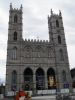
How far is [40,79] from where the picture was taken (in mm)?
49344

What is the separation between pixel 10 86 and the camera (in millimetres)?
45438

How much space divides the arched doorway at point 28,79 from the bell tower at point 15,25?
10.4 meters

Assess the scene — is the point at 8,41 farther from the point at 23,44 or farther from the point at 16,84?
the point at 16,84

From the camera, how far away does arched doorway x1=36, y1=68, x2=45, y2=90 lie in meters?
48.4

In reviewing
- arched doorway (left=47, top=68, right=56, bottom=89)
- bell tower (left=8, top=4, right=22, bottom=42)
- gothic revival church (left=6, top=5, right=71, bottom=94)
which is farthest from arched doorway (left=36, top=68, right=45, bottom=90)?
bell tower (left=8, top=4, right=22, bottom=42)

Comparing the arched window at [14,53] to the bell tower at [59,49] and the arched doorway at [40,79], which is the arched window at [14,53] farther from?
the bell tower at [59,49]

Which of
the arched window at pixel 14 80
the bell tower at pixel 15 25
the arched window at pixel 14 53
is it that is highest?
the bell tower at pixel 15 25

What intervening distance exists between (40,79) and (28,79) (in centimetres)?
363

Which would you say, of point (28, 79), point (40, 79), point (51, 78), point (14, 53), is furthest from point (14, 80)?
point (51, 78)

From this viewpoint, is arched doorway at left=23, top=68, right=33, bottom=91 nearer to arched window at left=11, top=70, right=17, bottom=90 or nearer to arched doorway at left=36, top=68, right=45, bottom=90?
arched doorway at left=36, top=68, right=45, bottom=90

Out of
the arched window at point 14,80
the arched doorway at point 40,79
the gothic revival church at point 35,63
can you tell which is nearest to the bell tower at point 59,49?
the gothic revival church at point 35,63

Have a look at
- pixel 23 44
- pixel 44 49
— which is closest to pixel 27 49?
pixel 23 44

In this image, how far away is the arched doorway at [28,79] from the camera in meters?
46.9

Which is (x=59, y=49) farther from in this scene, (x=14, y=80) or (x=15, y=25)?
(x=14, y=80)
